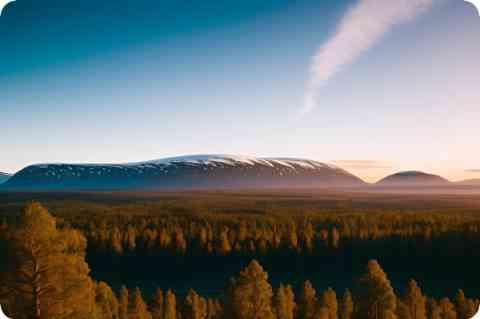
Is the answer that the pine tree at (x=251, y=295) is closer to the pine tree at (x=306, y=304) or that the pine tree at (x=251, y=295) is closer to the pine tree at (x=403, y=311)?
the pine tree at (x=403, y=311)

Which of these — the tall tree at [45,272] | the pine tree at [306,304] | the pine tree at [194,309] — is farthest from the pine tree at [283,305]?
the tall tree at [45,272]

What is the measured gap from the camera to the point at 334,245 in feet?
83.3

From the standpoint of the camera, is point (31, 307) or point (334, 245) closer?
point (31, 307)

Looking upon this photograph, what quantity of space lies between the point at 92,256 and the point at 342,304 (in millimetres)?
16018

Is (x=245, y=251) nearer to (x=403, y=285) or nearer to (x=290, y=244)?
(x=290, y=244)

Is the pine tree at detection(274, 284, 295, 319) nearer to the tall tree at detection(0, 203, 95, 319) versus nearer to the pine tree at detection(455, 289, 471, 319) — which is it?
the pine tree at detection(455, 289, 471, 319)

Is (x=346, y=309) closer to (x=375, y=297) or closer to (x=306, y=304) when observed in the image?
(x=306, y=304)

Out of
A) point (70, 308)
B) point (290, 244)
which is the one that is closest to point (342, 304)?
point (70, 308)

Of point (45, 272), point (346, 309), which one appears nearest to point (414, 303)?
point (346, 309)

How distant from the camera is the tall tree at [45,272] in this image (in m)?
3.82

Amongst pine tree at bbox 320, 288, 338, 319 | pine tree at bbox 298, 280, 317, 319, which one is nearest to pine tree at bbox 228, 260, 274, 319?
pine tree at bbox 320, 288, 338, 319

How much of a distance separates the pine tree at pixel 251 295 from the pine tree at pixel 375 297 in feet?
5.30

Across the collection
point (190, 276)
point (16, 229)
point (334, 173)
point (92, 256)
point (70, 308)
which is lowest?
point (190, 276)

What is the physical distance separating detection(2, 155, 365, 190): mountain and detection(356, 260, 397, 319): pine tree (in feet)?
14.3
